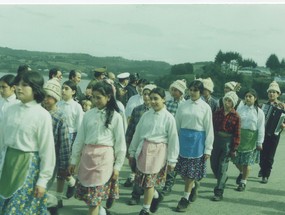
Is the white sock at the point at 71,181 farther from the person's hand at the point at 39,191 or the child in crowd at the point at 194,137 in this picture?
the person's hand at the point at 39,191

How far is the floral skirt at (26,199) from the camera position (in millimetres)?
3770

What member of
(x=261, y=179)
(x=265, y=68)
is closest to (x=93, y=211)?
(x=261, y=179)

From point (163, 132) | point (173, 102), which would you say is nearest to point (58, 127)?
point (163, 132)

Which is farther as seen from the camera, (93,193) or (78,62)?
(78,62)

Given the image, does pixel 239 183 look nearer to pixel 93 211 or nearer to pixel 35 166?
pixel 93 211

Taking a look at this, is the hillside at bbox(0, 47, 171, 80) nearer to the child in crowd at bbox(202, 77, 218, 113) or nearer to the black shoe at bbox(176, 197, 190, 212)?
the child in crowd at bbox(202, 77, 218, 113)

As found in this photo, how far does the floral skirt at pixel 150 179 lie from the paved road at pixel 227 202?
24.0 inches

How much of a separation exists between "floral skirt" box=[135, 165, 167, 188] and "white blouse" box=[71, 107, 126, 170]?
0.88m

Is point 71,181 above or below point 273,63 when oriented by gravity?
below

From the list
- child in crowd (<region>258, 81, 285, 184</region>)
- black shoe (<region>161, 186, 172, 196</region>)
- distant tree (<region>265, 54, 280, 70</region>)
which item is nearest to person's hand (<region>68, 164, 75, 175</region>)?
black shoe (<region>161, 186, 172, 196</region>)

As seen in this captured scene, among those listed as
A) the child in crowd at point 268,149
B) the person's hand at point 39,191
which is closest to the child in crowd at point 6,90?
the person's hand at point 39,191

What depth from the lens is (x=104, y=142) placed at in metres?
4.72

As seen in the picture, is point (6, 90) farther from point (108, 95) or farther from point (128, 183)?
point (128, 183)

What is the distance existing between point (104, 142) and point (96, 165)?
0.27 m
